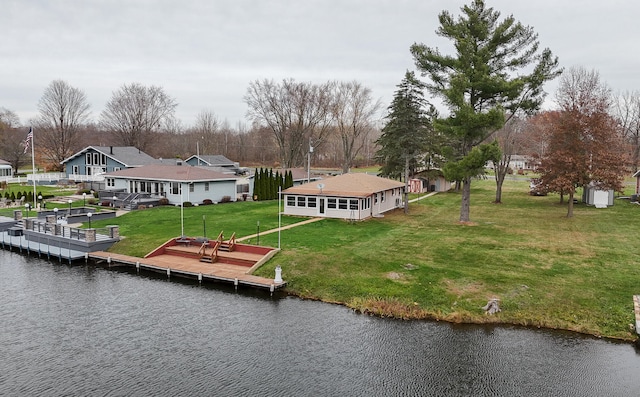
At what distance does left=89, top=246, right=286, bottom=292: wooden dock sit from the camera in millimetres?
21484

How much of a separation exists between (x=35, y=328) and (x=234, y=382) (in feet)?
28.2

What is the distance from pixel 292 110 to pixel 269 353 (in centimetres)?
6484

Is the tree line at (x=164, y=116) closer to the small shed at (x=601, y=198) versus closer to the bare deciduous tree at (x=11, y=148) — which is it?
the bare deciduous tree at (x=11, y=148)

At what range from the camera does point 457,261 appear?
23.7 metres

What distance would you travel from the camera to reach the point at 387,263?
23.2 metres

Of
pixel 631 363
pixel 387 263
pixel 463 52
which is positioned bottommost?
pixel 631 363

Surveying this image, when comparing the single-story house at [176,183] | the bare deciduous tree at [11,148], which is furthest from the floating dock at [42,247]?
the bare deciduous tree at [11,148]

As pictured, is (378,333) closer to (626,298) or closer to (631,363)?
(631,363)

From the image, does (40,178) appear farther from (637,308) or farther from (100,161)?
(637,308)

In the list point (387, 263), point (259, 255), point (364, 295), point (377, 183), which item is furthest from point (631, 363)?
point (377, 183)

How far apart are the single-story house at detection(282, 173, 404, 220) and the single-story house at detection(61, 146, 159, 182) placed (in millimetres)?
27752

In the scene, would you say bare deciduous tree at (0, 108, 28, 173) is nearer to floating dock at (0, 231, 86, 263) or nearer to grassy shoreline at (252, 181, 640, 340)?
floating dock at (0, 231, 86, 263)

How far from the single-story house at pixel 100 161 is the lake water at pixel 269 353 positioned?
37422 millimetres

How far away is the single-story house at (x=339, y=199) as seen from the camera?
113 ft
